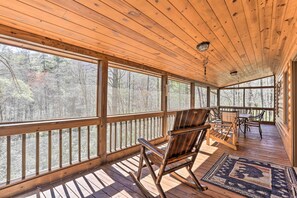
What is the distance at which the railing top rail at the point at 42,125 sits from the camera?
1780 mm

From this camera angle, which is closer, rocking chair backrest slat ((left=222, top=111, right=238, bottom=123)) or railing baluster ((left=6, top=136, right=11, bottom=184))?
railing baluster ((left=6, top=136, right=11, bottom=184))

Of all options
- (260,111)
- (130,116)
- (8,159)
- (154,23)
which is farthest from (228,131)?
(260,111)

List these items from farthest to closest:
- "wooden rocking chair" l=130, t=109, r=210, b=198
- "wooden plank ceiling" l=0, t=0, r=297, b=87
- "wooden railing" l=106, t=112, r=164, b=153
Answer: "wooden railing" l=106, t=112, r=164, b=153
"wooden rocking chair" l=130, t=109, r=210, b=198
"wooden plank ceiling" l=0, t=0, r=297, b=87

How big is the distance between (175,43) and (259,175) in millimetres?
2472

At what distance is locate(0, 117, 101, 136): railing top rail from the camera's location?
178 centimetres

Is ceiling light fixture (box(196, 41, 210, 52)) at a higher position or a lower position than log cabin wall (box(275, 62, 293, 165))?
higher

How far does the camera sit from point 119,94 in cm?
316

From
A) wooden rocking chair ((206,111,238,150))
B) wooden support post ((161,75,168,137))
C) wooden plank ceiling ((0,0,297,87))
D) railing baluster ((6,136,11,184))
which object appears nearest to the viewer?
wooden plank ceiling ((0,0,297,87))

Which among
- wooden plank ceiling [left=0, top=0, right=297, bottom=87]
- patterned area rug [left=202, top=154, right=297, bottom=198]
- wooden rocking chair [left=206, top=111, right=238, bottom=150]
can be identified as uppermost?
wooden plank ceiling [left=0, top=0, right=297, bottom=87]

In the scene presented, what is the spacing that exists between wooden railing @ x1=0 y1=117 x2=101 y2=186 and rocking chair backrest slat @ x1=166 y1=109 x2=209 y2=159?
58.4 inches

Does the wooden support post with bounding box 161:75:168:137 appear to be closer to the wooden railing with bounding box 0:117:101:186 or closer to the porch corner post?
the porch corner post

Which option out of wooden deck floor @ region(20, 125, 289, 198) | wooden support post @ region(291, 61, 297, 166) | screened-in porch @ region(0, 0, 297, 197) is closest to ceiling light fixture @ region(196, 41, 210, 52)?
screened-in porch @ region(0, 0, 297, 197)

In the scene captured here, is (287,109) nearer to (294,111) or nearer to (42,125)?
(294,111)

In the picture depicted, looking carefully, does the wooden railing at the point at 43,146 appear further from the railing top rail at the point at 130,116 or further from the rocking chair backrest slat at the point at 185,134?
the rocking chair backrest slat at the point at 185,134
